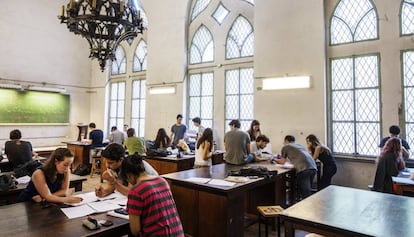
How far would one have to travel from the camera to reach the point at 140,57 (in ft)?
29.6

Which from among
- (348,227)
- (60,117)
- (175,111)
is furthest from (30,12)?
(348,227)

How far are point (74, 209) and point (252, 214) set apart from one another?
2.90 metres

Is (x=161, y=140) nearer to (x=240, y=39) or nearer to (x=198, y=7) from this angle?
(x=240, y=39)

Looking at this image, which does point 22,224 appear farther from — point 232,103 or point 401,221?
point 232,103

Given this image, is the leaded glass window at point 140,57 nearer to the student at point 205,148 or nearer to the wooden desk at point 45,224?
the student at point 205,148

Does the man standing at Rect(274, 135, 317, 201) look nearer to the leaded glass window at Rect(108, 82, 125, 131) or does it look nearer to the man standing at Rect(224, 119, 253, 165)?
the man standing at Rect(224, 119, 253, 165)

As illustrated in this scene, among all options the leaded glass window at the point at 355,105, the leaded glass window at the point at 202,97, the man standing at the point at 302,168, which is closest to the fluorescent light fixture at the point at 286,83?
the leaded glass window at the point at 355,105

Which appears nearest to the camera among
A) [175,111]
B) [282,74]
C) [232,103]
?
[282,74]

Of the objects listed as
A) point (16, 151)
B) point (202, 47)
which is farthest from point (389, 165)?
point (16, 151)

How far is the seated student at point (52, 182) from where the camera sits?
2.19 m

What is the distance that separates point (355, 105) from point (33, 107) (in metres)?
9.82

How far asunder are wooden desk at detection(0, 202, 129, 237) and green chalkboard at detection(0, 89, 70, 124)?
8.06 m

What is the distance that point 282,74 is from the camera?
5.62 meters

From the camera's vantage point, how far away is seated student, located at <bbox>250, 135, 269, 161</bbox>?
4.67 meters
